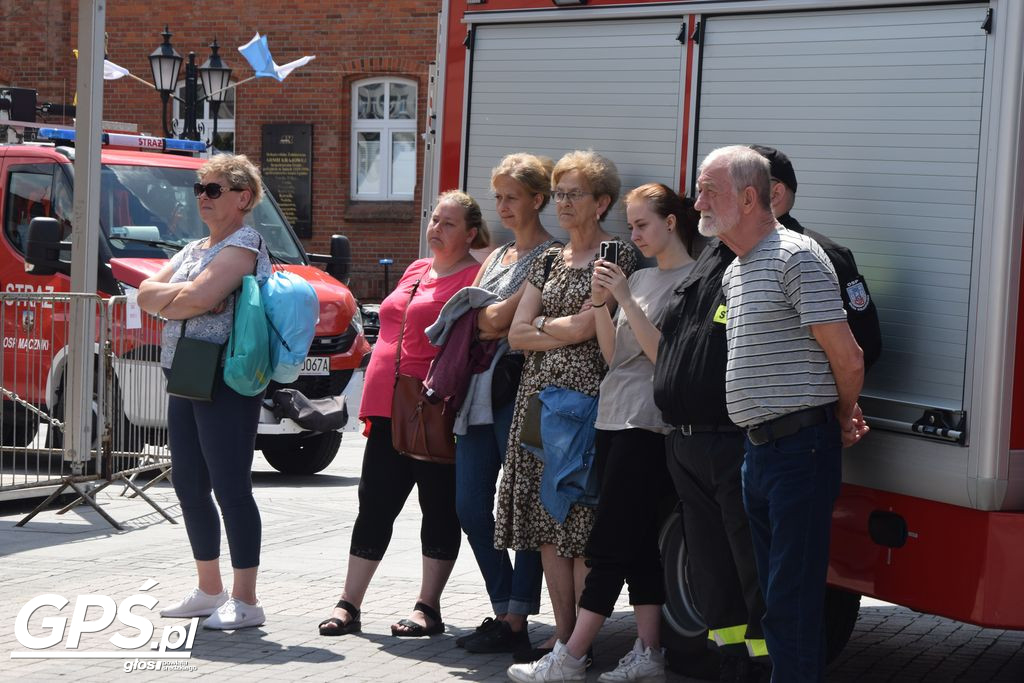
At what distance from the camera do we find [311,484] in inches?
441

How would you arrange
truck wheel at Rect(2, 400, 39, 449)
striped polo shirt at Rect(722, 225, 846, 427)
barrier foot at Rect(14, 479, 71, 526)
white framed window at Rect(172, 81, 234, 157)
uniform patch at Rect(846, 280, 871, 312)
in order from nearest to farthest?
striped polo shirt at Rect(722, 225, 846, 427) < uniform patch at Rect(846, 280, 871, 312) < barrier foot at Rect(14, 479, 71, 526) < truck wheel at Rect(2, 400, 39, 449) < white framed window at Rect(172, 81, 234, 157)

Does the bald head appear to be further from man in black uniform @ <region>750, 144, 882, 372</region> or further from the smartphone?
the smartphone

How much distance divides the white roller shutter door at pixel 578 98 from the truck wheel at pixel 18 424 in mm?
4438

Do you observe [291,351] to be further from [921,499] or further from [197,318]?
[921,499]

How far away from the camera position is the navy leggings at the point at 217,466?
20.3 ft

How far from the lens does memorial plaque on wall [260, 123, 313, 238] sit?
84.5 feet

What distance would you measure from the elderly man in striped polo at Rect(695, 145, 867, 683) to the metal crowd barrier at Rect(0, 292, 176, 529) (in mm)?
5160

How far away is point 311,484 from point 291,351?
5.08 meters

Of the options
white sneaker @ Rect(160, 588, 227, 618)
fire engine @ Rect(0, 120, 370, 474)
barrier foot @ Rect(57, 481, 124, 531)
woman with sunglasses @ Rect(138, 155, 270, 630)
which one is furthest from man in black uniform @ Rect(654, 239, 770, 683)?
fire engine @ Rect(0, 120, 370, 474)

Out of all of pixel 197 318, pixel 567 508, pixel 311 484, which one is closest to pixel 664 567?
pixel 567 508

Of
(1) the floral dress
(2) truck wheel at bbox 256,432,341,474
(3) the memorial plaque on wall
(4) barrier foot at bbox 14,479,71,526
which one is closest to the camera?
(1) the floral dress

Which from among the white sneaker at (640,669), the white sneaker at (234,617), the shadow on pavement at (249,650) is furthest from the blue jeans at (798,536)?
the white sneaker at (234,617)

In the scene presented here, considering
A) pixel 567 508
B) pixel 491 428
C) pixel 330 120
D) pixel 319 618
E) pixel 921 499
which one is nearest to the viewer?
pixel 921 499

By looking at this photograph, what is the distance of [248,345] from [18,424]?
4843 millimetres
